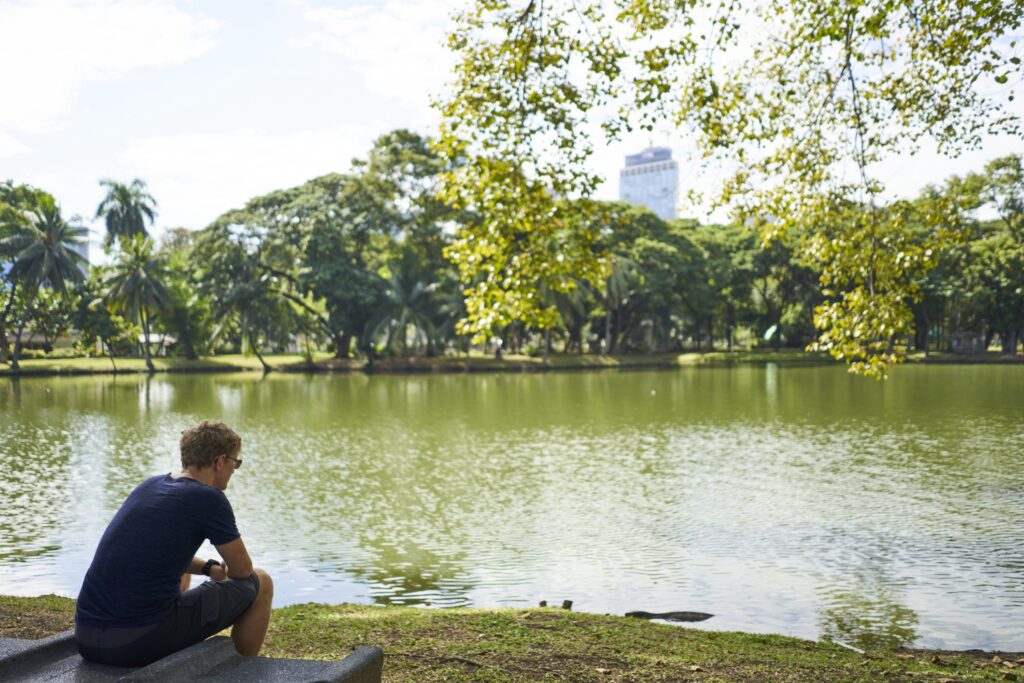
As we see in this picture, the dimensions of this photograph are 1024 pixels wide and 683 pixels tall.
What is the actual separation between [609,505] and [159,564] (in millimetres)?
10616

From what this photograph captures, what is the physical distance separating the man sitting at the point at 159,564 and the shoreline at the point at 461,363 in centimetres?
5029

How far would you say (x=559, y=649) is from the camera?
575 cm

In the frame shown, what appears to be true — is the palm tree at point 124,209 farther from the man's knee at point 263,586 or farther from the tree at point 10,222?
the man's knee at point 263,586

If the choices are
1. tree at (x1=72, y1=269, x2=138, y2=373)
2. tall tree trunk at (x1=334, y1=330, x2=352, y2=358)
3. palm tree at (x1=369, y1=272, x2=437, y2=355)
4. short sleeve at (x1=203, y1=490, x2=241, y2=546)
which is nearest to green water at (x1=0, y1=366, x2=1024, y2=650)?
Result: short sleeve at (x1=203, y1=490, x2=241, y2=546)

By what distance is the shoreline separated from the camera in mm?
55750

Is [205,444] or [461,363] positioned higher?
[205,444]

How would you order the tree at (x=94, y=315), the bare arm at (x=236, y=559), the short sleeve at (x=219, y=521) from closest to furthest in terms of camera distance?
the short sleeve at (x=219, y=521) < the bare arm at (x=236, y=559) < the tree at (x=94, y=315)

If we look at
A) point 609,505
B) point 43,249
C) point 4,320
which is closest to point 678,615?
point 609,505

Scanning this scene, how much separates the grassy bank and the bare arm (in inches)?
44.6

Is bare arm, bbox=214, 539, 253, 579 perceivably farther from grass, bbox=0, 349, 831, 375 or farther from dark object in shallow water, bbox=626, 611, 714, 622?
grass, bbox=0, 349, 831, 375

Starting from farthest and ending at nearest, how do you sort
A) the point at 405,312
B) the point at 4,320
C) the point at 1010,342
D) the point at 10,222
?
the point at 1010,342 < the point at 4,320 < the point at 405,312 < the point at 10,222

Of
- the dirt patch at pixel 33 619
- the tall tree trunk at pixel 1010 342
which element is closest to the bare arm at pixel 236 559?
the dirt patch at pixel 33 619

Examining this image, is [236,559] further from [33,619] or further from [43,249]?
[43,249]

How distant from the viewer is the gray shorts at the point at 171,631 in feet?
12.9
